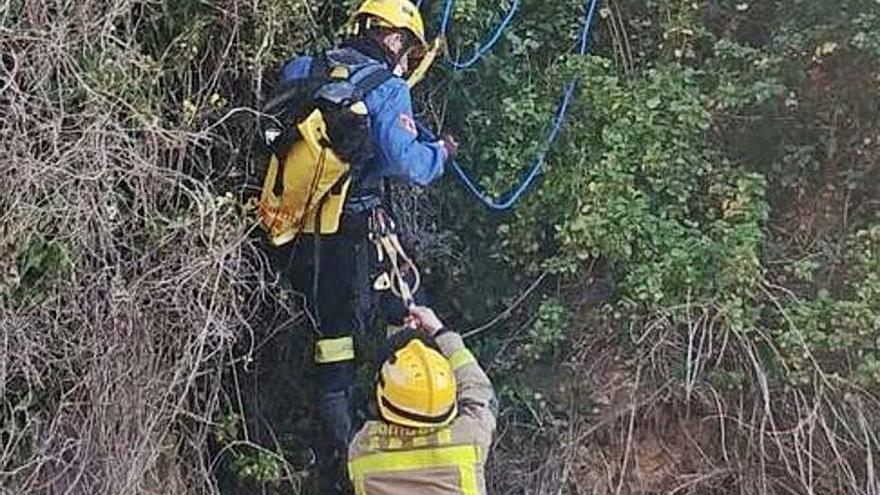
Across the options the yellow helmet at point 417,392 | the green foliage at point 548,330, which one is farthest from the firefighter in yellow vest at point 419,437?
the green foliage at point 548,330

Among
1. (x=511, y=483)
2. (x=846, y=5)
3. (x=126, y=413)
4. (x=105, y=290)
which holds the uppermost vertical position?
(x=846, y=5)

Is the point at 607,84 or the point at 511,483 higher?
the point at 607,84

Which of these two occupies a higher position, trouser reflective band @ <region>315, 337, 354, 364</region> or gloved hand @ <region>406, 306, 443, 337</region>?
gloved hand @ <region>406, 306, 443, 337</region>

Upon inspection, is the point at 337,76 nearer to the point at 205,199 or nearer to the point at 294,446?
the point at 205,199

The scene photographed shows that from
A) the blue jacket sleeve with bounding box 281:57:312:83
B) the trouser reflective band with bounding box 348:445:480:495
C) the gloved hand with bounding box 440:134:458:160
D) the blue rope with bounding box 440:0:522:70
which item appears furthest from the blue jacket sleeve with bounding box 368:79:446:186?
the trouser reflective band with bounding box 348:445:480:495

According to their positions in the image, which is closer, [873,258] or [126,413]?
[126,413]

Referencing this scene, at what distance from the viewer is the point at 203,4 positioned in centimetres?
468

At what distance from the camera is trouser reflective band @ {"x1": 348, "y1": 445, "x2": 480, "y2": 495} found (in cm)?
424

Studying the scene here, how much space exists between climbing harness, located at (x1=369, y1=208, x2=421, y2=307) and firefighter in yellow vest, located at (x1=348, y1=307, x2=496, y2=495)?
0.51 meters

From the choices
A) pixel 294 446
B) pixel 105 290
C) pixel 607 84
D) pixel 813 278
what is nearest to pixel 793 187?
pixel 813 278

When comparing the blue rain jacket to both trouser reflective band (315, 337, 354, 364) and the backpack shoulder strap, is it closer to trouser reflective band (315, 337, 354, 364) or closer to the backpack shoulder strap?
the backpack shoulder strap

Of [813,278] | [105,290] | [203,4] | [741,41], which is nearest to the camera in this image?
[105,290]

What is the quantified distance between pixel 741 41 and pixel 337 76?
5.87ft

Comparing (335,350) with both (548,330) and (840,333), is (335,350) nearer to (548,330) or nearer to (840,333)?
(548,330)
